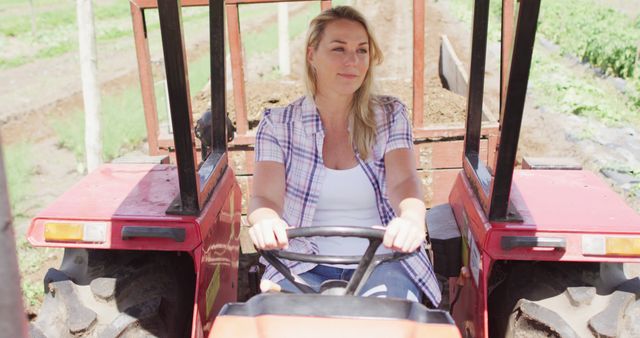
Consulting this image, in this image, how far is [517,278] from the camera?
2162 millimetres

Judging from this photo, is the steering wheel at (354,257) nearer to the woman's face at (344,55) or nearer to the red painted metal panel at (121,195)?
the red painted metal panel at (121,195)

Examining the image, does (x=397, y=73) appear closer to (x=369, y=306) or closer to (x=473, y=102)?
(x=473, y=102)

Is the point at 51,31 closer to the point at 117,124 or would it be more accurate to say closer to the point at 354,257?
the point at 117,124

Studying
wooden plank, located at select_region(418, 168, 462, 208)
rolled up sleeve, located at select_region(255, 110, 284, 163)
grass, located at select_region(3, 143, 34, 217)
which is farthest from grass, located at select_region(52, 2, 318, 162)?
rolled up sleeve, located at select_region(255, 110, 284, 163)

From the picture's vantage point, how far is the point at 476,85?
264 centimetres

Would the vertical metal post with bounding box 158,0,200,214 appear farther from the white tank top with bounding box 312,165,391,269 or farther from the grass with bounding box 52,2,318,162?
the grass with bounding box 52,2,318,162

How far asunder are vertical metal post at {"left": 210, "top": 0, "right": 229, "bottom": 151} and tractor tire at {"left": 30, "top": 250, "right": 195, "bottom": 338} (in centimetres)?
61

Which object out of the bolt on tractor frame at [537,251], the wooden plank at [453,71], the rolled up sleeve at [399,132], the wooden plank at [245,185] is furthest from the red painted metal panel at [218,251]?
the wooden plank at [453,71]

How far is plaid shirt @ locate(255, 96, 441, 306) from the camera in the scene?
7.99 ft

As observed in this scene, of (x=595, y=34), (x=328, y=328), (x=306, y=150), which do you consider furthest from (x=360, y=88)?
(x=595, y=34)

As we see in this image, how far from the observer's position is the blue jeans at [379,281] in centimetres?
225

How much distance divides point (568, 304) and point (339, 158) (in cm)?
94

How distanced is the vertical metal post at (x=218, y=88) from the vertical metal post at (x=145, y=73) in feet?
5.24

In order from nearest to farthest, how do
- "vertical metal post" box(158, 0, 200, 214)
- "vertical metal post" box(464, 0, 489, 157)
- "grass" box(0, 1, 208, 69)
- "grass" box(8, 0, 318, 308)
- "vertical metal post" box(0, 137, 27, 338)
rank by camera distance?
"vertical metal post" box(0, 137, 27, 338) → "vertical metal post" box(158, 0, 200, 214) → "vertical metal post" box(464, 0, 489, 157) → "grass" box(8, 0, 318, 308) → "grass" box(0, 1, 208, 69)
